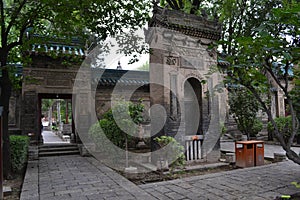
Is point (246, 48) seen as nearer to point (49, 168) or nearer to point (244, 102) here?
point (244, 102)

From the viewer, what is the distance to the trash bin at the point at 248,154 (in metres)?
7.25

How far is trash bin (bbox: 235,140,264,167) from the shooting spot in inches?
285

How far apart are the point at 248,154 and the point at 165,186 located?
10.9ft

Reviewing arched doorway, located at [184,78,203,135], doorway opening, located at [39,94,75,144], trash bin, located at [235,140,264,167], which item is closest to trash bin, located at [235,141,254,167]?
trash bin, located at [235,140,264,167]

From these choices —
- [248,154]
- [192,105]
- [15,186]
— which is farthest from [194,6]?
[15,186]

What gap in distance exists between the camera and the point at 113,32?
604 cm

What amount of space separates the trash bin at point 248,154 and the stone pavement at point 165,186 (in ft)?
1.27

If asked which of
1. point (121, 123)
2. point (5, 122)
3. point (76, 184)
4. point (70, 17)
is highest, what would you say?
point (70, 17)

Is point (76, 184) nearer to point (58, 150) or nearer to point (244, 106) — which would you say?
point (58, 150)

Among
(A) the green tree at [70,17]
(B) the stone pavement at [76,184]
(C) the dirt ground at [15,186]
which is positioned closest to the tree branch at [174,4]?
(A) the green tree at [70,17]

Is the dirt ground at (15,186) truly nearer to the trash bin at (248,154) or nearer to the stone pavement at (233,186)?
the stone pavement at (233,186)

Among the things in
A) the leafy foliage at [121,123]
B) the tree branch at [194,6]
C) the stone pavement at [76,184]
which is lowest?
the stone pavement at [76,184]

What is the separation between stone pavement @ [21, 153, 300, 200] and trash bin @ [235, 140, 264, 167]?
0.39 meters

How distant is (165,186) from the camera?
5234 mm
